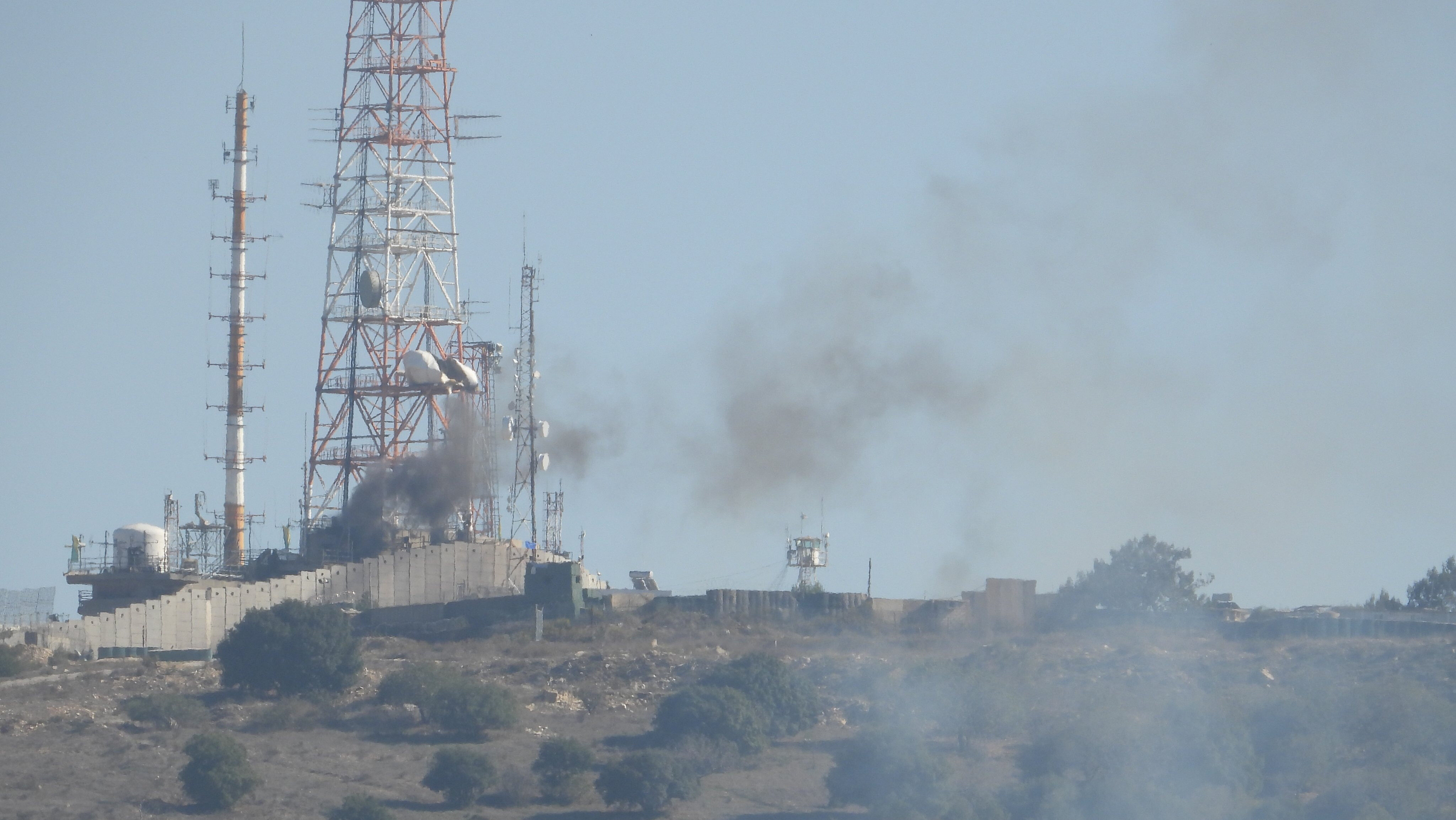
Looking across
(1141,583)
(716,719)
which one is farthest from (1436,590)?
(716,719)

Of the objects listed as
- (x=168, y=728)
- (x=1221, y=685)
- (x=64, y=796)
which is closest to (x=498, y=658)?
(x=168, y=728)

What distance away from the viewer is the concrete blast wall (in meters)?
81.3

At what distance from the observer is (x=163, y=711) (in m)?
69.9

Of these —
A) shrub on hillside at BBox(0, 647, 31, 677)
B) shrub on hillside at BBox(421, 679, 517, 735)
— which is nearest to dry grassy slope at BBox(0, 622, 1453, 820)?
shrub on hillside at BBox(421, 679, 517, 735)

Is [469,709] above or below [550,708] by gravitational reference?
above

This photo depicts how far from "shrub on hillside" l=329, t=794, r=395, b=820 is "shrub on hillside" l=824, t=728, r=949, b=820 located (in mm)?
13435

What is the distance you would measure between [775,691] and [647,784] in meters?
9.44

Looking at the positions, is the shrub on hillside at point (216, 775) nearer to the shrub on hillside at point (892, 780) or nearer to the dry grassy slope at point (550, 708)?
the dry grassy slope at point (550, 708)

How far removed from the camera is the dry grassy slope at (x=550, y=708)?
64562 millimetres

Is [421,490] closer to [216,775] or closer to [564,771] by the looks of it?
[564,771]

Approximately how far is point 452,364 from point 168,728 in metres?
30.0

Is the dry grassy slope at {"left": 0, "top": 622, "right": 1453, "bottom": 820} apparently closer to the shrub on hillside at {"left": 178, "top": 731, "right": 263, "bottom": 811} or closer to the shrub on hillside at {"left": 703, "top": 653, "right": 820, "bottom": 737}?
the shrub on hillside at {"left": 178, "top": 731, "right": 263, "bottom": 811}

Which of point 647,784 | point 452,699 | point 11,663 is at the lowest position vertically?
point 647,784

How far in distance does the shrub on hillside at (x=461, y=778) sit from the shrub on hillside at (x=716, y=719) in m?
6.77
